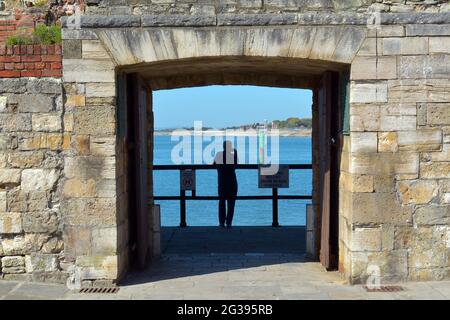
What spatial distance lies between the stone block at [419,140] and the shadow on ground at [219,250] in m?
2.07

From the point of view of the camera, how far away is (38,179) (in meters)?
5.32

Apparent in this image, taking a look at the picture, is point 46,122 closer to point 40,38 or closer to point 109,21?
point 40,38

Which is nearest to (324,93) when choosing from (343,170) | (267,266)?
(343,170)

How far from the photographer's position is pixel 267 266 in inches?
248

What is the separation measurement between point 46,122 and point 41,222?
0.92m

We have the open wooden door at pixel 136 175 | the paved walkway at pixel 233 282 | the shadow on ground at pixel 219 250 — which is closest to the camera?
the paved walkway at pixel 233 282

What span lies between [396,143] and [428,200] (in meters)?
0.59

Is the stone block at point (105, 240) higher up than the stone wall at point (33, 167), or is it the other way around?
the stone wall at point (33, 167)

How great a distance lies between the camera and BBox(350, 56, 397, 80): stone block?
519 cm

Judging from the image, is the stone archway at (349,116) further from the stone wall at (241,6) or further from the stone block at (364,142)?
the stone wall at (241,6)

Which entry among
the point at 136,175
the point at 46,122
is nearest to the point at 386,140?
the point at 136,175

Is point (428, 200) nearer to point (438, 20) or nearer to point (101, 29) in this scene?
point (438, 20)

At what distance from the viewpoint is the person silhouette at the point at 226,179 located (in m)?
9.29

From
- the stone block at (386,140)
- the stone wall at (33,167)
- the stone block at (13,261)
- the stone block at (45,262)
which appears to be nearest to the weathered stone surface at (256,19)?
the stone block at (386,140)
